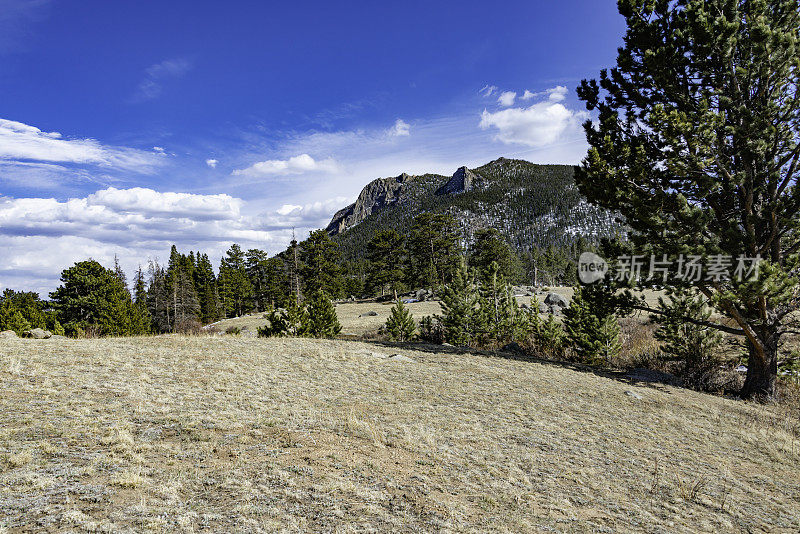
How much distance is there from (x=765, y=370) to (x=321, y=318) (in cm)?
2003

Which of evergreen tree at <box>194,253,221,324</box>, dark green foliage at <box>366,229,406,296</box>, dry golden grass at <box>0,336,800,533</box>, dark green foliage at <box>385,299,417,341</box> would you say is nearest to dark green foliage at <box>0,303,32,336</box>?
dry golden grass at <box>0,336,800,533</box>

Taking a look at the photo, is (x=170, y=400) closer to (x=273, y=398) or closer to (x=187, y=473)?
(x=273, y=398)

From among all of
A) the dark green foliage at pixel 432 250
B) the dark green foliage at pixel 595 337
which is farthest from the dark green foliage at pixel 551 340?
the dark green foliage at pixel 432 250

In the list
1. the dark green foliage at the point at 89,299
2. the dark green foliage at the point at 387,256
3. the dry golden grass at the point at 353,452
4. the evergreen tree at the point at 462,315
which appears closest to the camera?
the dry golden grass at the point at 353,452

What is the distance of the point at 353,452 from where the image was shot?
5.98 m

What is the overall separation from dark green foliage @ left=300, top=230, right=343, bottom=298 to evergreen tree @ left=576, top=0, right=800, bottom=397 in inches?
1692

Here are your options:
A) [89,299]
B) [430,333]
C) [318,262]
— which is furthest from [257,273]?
[430,333]

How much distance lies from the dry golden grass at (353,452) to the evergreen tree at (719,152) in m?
4.24

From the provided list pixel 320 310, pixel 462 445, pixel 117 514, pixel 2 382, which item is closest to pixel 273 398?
pixel 462 445

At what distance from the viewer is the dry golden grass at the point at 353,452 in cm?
421

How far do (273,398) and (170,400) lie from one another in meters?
1.99

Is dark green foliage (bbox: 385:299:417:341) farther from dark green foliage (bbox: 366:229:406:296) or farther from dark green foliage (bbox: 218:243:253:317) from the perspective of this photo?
dark green foliage (bbox: 218:243:253:317)

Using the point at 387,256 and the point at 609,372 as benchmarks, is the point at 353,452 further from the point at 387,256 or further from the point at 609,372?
the point at 387,256

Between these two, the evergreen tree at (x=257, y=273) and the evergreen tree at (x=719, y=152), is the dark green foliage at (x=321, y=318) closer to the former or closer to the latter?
the evergreen tree at (x=719, y=152)
